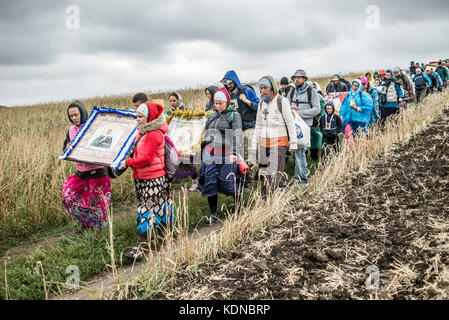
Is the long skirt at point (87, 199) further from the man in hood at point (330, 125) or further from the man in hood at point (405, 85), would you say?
the man in hood at point (405, 85)

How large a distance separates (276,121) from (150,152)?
7.14 feet

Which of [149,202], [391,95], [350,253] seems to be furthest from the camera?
[391,95]

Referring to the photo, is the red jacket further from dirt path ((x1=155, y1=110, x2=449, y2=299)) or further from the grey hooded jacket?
the grey hooded jacket

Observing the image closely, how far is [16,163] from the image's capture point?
7180 millimetres

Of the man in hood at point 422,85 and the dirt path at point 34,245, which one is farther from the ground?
the man in hood at point 422,85

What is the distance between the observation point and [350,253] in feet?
12.2

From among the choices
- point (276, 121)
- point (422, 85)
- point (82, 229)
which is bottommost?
point (82, 229)

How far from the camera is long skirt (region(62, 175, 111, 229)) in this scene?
5.54m

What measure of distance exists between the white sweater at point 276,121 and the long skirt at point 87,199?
2565 millimetres

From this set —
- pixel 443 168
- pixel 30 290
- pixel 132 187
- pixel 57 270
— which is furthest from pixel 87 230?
pixel 443 168

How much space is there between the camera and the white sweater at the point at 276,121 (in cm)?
598

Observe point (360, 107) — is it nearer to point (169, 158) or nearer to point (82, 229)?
point (169, 158)

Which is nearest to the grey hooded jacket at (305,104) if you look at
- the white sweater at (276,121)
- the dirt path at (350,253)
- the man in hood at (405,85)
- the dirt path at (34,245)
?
the white sweater at (276,121)

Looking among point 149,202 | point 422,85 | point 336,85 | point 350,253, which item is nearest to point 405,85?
point 336,85
